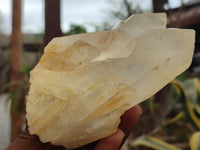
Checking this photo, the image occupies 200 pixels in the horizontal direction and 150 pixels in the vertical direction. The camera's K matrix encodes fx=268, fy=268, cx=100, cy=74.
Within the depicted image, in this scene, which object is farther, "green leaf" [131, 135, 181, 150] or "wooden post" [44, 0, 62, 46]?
"green leaf" [131, 135, 181, 150]

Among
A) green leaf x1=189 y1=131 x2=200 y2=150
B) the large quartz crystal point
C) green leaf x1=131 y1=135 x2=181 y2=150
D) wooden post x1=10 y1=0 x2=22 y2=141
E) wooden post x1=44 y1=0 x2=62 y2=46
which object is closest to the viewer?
the large quartz crystal point

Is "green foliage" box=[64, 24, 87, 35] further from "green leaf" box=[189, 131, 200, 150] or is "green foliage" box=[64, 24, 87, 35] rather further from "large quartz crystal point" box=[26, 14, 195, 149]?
"large quartz crystal point" box=[26, 14, 195, 149]

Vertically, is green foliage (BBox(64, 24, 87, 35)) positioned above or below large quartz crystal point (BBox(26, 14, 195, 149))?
below

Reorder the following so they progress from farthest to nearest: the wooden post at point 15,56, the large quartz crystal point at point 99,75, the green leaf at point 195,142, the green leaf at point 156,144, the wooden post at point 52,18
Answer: the wooden post at point 15,56
the green leaf at point 156,144
the green leaf at point 195,142
the wooden post at point 52,18
the large quartz crystal point at point 99,75

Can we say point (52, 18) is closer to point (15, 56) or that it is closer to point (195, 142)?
point (195, 142)

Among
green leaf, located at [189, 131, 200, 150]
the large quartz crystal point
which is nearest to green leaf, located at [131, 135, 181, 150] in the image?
green leaf, located at [189, 131, 200, 150]

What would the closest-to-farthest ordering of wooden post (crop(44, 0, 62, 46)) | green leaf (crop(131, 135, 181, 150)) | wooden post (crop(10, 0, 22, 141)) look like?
wooden post (crop(44, 0, 62, 46)) < green leaf (crop(131, 135, 181, 150)) < wooden post (crop(10, 0, 22, 141))

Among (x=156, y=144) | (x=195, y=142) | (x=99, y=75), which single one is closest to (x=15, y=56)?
(x=156, y=144)

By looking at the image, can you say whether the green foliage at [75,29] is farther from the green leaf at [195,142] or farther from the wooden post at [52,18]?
the wooden post at [52,18]

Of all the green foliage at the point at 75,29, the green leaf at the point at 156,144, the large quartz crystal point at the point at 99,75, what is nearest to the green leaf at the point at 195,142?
the green leaf at the point at 156,144
